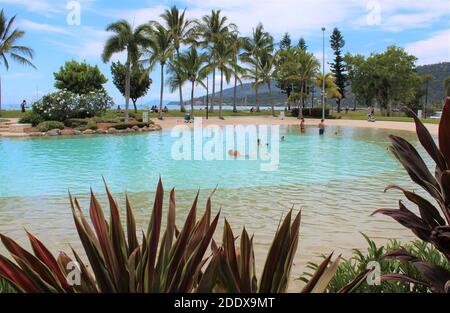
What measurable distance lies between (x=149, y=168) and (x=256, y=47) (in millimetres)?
44749

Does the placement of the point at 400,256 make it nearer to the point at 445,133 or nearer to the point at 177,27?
the point at 445,133

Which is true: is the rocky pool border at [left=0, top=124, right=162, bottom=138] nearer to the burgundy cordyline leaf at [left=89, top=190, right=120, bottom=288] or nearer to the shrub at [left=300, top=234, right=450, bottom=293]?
the shrub at [left=300, top=234, right=450, bottom=293]

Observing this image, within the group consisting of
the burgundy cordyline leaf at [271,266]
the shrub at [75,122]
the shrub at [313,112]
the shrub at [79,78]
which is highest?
the shrub at [79,78]

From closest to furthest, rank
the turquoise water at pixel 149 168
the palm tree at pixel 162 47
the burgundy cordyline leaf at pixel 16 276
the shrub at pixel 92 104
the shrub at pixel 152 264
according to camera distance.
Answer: the burgundy cordyline leaf at pixel 16 276 < the shrub at pixel 152 264 < the turquoise water at pixel 149 168 < the shrub at pixel 92 104 < the palm tree at pixel 162 47

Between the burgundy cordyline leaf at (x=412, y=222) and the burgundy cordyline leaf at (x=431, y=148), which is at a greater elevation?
the burgundy cordyline leaf at (x=431, y=148)

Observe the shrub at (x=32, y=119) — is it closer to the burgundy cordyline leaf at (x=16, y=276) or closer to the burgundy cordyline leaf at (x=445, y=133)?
the burgundy cordyline leaf at (x=16, y=276)

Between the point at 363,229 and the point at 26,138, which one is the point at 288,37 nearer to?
the point at 26,138

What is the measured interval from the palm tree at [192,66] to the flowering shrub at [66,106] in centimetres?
1219

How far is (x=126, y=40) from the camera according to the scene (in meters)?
35.3

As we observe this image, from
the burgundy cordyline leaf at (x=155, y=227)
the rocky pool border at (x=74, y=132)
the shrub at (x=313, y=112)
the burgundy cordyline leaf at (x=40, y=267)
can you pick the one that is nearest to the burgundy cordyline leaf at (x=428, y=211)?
the burgundy cordyline leaf at (x=155, y=227)

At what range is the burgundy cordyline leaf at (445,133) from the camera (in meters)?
2.47

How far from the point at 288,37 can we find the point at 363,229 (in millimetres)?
75084

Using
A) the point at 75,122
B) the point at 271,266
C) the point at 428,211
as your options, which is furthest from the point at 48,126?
the point at 271,266
